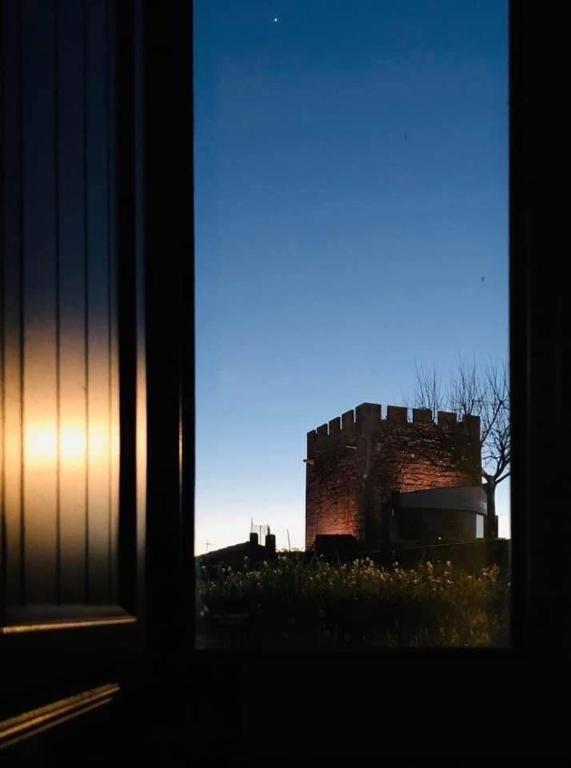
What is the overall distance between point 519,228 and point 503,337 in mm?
261

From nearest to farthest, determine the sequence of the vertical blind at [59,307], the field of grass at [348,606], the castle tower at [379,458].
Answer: the vertical blind at [59,307] → the field of grass at [348,606] → the castle tower at [379,458]

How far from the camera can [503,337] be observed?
182 cm

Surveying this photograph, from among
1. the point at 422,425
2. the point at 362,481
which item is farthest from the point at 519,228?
the point at 362,481

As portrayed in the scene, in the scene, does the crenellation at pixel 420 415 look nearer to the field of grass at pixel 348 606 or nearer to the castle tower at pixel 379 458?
the castle tower at pixel 379 458

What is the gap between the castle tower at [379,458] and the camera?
6.16 ft

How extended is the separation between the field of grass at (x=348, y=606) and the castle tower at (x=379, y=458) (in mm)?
139

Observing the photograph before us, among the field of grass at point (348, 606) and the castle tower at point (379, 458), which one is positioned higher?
the castle tower at point (379, 458)

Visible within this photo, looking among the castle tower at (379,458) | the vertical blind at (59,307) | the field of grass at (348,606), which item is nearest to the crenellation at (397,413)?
the castle tower at (379,458)

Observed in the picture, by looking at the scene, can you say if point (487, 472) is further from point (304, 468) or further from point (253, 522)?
point (253, 522)

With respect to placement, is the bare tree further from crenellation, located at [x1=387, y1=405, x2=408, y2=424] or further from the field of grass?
the field of grass

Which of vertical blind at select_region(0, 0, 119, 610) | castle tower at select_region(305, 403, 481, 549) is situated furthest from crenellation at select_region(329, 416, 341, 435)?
vertical blind at select_region(0, 0, 119, 610)

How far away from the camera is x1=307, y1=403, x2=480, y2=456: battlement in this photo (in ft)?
6.20

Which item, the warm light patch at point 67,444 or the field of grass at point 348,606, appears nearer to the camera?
the warm light patch at point 67,444

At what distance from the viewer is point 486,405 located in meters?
1.85
